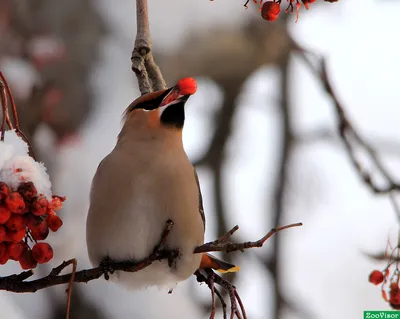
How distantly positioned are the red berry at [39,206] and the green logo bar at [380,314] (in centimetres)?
217

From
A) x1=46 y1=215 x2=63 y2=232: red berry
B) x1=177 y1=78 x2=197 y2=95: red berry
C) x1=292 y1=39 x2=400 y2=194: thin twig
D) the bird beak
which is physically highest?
x1=177 y1=78 x2=197 y2=95: red berry

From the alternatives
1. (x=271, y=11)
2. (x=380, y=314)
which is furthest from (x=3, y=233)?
(x=380, y=314)

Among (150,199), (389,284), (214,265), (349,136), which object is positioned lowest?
(389,284)

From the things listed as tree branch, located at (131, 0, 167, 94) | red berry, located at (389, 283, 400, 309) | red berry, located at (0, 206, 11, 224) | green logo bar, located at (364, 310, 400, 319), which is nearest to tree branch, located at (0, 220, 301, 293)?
red berry, located at (0, 206, 11, 224)

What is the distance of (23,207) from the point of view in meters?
1.20

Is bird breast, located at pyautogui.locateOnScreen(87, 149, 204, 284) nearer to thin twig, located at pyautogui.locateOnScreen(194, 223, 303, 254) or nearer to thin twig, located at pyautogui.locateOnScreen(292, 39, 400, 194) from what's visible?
thin twig, located at pyautogui.locateOnScreen(194, 223, 303, 254)

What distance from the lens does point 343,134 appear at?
268 centimetres

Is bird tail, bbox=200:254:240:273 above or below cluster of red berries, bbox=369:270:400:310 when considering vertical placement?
above

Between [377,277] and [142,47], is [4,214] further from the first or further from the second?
[377,277]

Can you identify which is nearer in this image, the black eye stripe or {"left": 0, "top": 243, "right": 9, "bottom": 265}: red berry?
{"left": 0, "top": 243, "right": 9, "bottom": 265}: red berry

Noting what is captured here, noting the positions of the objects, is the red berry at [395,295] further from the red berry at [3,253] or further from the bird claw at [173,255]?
the red berry at [3,253]

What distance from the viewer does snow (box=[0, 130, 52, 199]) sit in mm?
1233

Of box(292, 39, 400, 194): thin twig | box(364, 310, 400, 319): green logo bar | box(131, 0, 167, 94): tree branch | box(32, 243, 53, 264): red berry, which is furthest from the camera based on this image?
box(364, 310, 400, 319): green logo bar

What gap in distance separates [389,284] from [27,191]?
4.21ft
